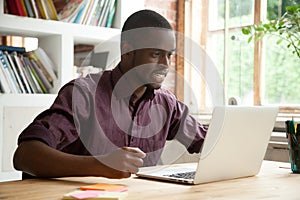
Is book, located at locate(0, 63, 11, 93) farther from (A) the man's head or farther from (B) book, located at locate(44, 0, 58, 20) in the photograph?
(A) the man's head

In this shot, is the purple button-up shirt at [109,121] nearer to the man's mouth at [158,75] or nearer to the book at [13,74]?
the man's mouth at [158,75]

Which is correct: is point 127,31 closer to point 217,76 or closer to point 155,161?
point 155,161

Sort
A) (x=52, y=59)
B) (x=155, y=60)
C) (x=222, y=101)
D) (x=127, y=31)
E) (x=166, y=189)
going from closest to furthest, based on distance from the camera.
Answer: (x=166, y=189) < (x=155, y=60) < (x=127, y=31) < (x=52, y=59) < (x=222, y=101)

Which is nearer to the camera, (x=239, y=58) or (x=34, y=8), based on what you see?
(x=34, y=8)

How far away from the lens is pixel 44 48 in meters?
3.03

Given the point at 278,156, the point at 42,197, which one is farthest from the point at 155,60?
the point at 278,156

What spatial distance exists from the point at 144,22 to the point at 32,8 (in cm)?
115

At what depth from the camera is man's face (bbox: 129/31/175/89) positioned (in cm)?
181

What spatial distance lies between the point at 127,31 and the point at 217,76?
1601 mm

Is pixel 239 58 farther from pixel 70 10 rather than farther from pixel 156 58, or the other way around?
pixel 156 58

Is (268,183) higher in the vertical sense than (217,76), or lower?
lower

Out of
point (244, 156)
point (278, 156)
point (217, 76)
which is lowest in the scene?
point (278, 156)

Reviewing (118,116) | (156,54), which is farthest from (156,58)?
(118,116)

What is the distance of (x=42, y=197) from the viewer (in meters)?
1.22
